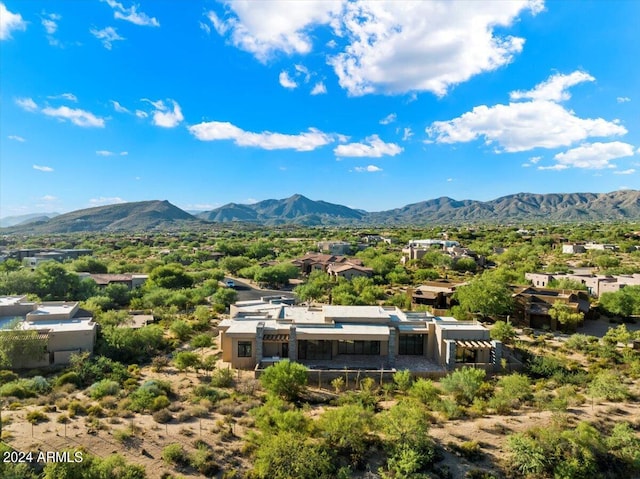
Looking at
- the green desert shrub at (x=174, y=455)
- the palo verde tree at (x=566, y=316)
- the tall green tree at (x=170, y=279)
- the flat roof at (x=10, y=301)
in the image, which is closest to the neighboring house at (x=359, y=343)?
the green desert shrub at (x=174, y=455)

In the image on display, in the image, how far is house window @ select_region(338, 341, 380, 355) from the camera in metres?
27.5

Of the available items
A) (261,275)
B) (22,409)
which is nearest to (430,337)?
(22,409)

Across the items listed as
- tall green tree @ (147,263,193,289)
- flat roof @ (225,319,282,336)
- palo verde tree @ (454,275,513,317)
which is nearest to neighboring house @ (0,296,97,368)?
flat roof @ (225,319,282,336)

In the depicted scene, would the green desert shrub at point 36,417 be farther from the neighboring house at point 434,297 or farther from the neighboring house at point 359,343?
the neighboring house at point 434,297

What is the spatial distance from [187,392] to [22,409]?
322 inches

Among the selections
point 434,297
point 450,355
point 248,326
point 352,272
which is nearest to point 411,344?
point 450,355

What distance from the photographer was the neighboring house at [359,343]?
26609 mm

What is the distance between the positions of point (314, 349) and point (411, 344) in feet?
24.6

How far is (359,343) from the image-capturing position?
2769 centimetres

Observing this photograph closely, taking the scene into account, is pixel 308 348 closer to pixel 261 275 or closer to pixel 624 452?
pixel 624 452

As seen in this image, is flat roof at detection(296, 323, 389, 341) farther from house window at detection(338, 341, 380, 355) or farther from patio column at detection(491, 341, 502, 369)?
patio column at detection(491, 341, 502, 369)

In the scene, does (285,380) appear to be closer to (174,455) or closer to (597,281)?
(174,455)

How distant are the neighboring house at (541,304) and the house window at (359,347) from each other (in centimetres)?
1964

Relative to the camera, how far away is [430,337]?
28562 millimetres
